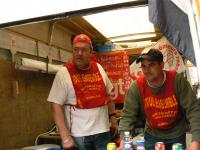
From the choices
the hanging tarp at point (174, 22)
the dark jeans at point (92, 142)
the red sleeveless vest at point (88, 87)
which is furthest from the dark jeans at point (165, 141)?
the hanging tarp at point (174, 22)

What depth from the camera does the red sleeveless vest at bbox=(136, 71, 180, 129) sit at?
2.54m

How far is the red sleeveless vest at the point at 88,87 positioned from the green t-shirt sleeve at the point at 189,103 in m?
0.96

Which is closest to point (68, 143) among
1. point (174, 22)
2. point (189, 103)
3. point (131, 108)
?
point (131, 108)

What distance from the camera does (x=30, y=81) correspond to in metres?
4.37

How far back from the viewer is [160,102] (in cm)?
255

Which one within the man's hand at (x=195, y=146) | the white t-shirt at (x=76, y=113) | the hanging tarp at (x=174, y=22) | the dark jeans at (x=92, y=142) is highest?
the hanging tarp at (x=174, y=22)

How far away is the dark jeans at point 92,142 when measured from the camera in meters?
3.02

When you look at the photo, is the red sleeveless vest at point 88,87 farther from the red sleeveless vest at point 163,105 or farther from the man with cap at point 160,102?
the red sleeveless vest at point 163,105

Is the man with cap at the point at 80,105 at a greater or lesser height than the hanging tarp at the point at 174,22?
lesser

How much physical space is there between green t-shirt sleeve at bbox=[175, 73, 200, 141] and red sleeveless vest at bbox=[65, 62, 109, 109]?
956mm

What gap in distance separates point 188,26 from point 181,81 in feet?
2.30

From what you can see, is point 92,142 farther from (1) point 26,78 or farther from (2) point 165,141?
(1) point 26,78

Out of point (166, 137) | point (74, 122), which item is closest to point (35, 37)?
point (74, 122)

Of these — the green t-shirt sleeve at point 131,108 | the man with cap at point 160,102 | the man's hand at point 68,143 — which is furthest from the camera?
the man's hand at point 68,143
